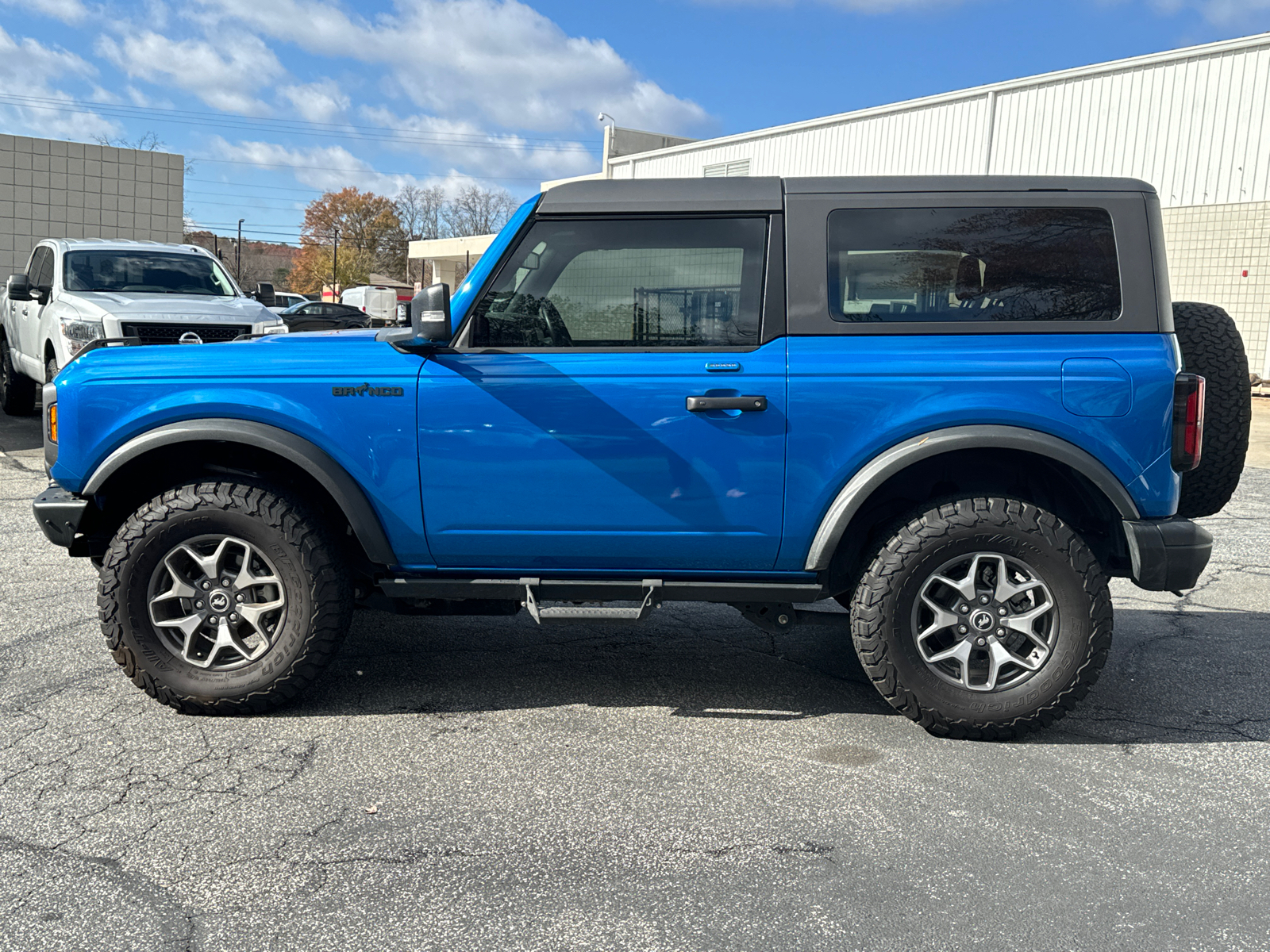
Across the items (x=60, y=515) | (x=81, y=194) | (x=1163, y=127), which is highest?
(x=1163, y=127)

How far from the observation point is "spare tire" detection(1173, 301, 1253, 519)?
4141mm

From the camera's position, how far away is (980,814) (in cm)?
330

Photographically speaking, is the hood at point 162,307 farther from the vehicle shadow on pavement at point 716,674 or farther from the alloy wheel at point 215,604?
the alloy wheel at point 215,604

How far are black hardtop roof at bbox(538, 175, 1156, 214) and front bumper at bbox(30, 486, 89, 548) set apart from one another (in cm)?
207

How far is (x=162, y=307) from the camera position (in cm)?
988

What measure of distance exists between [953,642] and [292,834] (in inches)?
93.3

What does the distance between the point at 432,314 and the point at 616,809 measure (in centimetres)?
180

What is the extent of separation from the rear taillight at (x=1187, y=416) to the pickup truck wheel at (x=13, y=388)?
1185 cm

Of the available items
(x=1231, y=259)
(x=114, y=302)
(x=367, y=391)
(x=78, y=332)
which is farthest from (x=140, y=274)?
(x=1231, y=259)

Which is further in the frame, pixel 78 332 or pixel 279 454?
pixel 78 332

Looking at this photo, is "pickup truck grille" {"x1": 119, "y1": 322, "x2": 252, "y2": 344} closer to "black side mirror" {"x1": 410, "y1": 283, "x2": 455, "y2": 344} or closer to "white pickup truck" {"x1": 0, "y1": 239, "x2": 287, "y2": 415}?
"white pickup truck" {"x1": 0, "y1": 239, "x2": 287, "y2": 415}

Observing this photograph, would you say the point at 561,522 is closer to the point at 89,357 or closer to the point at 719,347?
the point at 719,347

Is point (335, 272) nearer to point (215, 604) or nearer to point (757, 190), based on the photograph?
point (215, 604)

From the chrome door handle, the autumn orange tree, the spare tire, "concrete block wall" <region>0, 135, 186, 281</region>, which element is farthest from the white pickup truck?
the autumn orange tree
